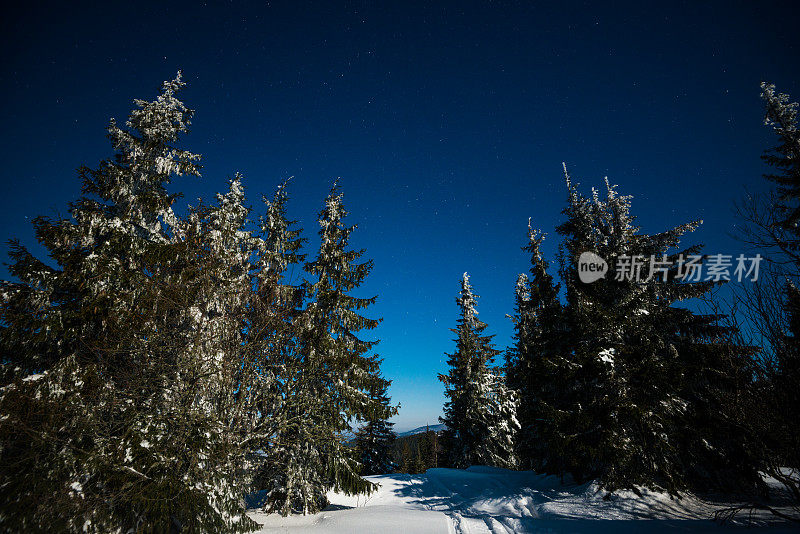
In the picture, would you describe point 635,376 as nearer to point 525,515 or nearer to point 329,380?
point 525,515

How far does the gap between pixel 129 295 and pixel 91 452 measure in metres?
3.81

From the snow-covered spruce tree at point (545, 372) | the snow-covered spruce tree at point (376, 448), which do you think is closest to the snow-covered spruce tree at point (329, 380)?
the snow-covered spruce tree at point (545, 372)

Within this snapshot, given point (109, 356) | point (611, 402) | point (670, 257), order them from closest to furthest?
point (109, 356) → point (611, 402) → point (670, 257)

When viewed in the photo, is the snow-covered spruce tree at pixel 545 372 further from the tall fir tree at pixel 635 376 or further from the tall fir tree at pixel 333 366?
the tall fir tree at pixel 333 366

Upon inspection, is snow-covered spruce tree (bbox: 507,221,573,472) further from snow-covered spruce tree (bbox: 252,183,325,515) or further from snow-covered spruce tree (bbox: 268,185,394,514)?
snow-covered spruce tree (bbox: 252,183,325,515)

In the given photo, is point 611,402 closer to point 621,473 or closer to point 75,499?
point 621,473

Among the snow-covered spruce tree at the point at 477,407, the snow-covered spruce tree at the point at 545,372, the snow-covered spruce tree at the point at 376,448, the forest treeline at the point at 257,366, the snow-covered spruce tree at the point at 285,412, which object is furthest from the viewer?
the snow-covered spruce tree at the point at 376,448

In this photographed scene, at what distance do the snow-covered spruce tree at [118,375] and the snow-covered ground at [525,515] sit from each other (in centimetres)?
344

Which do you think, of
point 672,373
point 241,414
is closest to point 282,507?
point 241,414

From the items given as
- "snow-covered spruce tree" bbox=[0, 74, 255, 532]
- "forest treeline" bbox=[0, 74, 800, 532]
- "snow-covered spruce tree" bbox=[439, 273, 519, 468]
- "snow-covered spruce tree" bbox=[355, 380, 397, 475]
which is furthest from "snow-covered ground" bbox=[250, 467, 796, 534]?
"snow-covered spruce tree" bbox=[355, 380, 397, 475]

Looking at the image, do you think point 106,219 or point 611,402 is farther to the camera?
point 611,402

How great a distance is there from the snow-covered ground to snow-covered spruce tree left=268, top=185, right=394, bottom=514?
1.03 metres

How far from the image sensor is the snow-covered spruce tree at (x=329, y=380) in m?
10.4

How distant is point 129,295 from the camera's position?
841 cm
